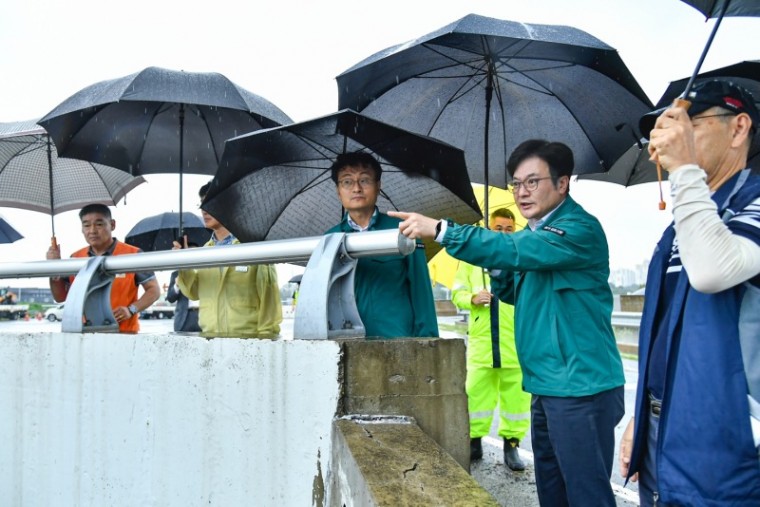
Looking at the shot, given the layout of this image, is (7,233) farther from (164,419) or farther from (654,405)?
(654,405)

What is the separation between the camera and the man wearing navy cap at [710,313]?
1.44 metres

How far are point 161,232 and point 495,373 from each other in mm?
5748

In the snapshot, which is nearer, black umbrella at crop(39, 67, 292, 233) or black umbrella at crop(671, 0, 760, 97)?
black umbrella at crop(671, 0, 760, 97)

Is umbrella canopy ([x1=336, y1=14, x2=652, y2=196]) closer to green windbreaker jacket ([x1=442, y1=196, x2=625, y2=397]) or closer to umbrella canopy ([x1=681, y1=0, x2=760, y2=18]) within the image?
umbrella canopy ([x1=681, y1=0, x2=760, y2=18])

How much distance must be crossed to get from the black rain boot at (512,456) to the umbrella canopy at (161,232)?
199 inches

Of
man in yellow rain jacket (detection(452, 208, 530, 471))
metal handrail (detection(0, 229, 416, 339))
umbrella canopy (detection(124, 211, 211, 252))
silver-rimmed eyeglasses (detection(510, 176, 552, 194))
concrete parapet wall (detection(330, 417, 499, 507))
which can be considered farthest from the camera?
umbrella canopy (detection(124, 211, 211, 252))

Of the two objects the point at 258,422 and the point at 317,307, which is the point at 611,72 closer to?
the point at 317,307

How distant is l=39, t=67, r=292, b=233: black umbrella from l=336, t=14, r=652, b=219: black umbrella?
40.3 inches

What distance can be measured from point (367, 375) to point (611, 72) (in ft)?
8.01

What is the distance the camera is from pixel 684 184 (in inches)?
61.2

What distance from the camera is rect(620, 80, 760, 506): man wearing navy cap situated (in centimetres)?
144

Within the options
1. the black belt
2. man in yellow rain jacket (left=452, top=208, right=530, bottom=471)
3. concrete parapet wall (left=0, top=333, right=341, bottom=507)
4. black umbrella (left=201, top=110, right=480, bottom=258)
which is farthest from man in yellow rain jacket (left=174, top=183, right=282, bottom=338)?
the black belt

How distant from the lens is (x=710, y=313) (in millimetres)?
1529

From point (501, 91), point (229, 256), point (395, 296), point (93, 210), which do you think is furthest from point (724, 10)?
point (93, 210)
